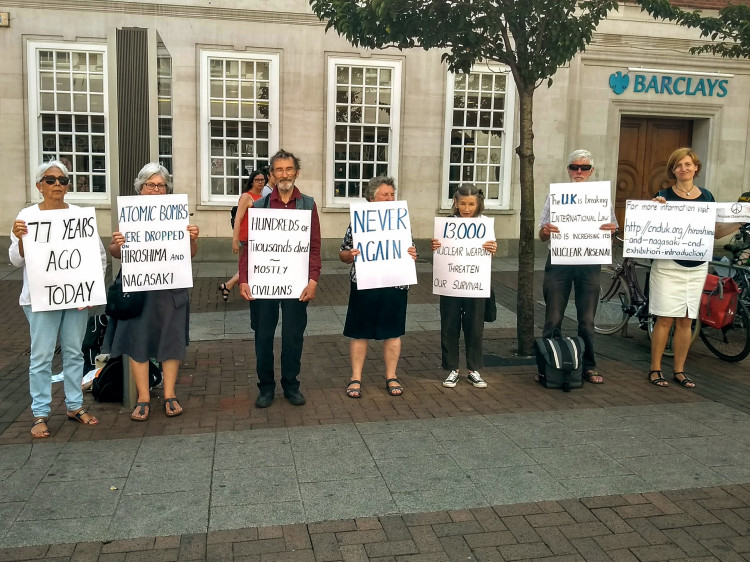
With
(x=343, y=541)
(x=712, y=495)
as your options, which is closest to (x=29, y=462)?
(x=343, y=541)

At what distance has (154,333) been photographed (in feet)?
17.9

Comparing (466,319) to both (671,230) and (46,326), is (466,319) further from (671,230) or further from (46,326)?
(46,326)

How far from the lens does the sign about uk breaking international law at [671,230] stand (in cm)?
634

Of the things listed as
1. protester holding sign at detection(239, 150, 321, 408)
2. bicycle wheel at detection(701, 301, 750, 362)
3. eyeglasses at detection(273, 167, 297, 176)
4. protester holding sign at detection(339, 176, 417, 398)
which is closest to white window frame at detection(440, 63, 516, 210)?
bicycle wheel at detection(701, 301, 750, 362)

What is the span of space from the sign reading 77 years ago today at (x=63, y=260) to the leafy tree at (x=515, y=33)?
335 centimetres

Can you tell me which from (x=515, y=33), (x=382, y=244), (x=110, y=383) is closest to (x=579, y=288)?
(x=382, y=244)

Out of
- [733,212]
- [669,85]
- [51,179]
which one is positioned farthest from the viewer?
[669,85]

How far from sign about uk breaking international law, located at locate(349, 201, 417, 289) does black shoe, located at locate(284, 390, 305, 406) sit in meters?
0.96

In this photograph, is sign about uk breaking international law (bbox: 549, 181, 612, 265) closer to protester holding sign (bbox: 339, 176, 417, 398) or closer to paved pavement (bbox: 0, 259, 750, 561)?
paved pavement (bbox: 0, 259, 750, 561)

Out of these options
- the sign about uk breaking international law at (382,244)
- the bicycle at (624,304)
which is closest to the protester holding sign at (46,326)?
the sign about uk breaking international law at (382,244)

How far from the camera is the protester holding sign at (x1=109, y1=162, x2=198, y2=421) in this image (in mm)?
5367

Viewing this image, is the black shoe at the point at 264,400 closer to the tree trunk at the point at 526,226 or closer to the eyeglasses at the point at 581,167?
the tree trunk at the point at 526,226

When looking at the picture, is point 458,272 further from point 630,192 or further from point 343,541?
point 630,192

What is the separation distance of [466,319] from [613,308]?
289cm
